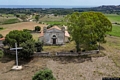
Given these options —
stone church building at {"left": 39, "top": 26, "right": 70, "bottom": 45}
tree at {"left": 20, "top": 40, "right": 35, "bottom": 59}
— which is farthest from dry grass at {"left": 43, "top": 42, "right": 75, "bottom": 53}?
tree at {"left": 20, "top": 40, "right": 35, "bottom": 59}

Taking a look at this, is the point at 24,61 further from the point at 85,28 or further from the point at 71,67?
the point at 85,28

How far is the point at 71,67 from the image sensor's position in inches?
1292

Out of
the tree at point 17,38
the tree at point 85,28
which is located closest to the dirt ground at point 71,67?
the tree at point 85,28

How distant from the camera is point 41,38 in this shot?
A: 4769 centimetres

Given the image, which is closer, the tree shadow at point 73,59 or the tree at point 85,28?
the tree shadow at point 73,59

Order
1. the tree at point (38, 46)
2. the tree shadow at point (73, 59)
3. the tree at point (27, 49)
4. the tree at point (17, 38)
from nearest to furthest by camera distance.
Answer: the tree at point (27, 49)
the tree shadow at point (73, 59)
the tree at point (38, 46)
the tree at point (17, 38)

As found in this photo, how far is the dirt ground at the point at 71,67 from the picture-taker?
29297 mm

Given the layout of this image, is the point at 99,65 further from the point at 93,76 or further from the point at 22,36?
the point at 22,36

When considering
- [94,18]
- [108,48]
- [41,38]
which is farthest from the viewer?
[41,38]

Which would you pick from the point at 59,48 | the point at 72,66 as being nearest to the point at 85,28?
the point at 72,66

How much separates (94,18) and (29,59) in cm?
1510

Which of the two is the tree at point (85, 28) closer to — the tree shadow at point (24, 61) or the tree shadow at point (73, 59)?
the tree shadow at point (73, 59)

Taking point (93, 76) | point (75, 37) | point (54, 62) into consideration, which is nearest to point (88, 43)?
point (75, 37)

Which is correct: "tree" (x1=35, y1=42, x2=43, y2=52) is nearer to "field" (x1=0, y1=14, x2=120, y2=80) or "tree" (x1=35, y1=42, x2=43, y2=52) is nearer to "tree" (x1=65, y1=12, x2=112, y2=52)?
"field" (x1=0, y1=14, x2=120, y2=80)
